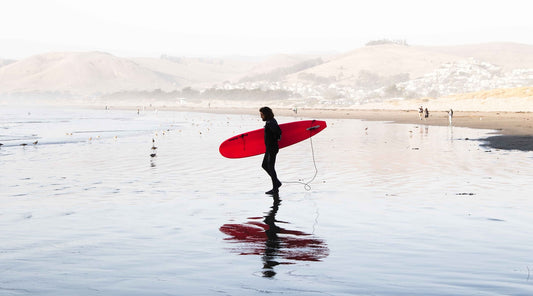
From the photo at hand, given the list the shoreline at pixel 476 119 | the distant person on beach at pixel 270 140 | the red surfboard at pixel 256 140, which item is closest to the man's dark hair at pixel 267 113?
the distant person on beach at pixel 270 140

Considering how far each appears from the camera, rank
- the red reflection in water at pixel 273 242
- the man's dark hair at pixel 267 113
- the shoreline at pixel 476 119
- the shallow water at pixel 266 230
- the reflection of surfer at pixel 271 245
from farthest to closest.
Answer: the shoreline at pixel 476 119 < the man's dark hair at pixel 267 113 < the red reflection in water at pixel 273 242 < the reflection of surfer at pixel 271 245 < the shallow water at pixel 266 230

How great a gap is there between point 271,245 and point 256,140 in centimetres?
890

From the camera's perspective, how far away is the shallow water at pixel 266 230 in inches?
289

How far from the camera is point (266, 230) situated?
10.5 m

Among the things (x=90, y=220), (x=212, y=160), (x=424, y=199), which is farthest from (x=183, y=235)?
(x=212, y=160)

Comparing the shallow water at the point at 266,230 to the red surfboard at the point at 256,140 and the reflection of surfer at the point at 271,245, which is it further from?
the red surfboard at the point at 256,140

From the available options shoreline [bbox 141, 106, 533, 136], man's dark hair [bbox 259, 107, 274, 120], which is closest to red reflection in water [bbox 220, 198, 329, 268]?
man's dark hair [bbox 259, 107, 274, 120]

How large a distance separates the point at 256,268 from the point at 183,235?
2.48m

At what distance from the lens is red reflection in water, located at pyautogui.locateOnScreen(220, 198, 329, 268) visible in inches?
343

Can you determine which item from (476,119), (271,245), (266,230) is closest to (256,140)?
(266,230)

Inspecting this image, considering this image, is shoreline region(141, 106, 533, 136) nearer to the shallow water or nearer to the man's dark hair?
the shallow water

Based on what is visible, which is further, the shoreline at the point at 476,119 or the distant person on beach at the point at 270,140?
the shoreline at the point at 476,119

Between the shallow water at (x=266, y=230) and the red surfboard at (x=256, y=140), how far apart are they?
3.15ft

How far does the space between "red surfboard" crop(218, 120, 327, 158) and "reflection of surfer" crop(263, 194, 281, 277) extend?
554cm
